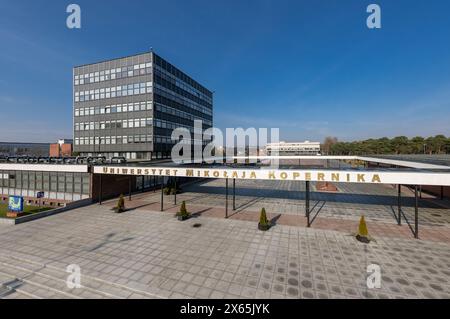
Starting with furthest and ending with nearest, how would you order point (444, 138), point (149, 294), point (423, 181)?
point (444, 138) → point (423, 181) → point (149, 294)

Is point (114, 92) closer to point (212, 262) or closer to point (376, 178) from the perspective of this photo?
point (212, 262)

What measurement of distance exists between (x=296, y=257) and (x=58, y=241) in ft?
50.7

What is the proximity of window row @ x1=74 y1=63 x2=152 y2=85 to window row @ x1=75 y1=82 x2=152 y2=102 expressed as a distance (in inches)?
90.0

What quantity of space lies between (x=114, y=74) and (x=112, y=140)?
1483 centimetres

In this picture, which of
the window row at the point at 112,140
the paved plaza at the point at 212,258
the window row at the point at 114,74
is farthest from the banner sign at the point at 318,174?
the window row at the point at 114,74

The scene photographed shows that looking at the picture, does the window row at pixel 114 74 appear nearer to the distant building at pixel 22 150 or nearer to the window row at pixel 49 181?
the window row at pixel 49 181

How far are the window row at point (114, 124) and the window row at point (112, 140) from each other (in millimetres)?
2217

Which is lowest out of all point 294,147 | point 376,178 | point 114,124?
point 376,178

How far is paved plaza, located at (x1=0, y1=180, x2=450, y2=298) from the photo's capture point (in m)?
9.13

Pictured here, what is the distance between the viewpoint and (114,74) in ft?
153

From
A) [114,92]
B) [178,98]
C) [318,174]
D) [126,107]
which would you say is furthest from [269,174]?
[114,92]

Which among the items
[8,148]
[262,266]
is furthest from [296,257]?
[8,148]
